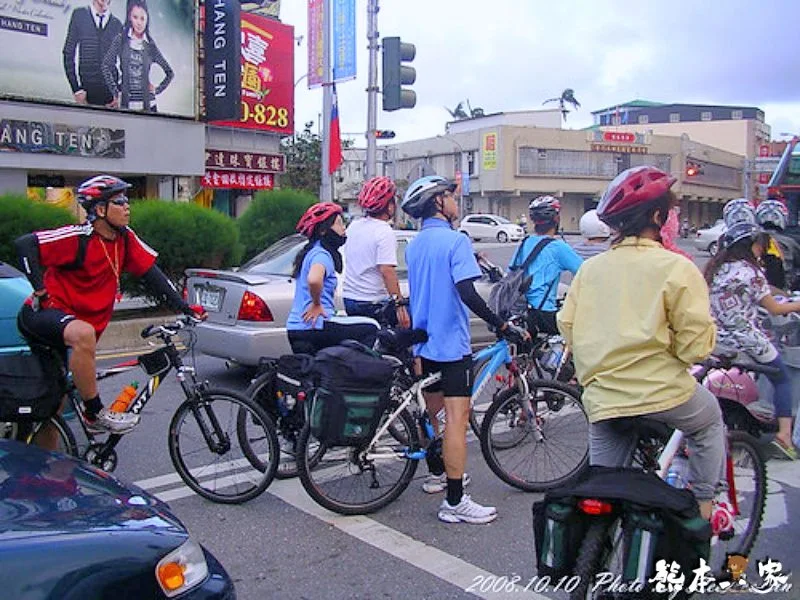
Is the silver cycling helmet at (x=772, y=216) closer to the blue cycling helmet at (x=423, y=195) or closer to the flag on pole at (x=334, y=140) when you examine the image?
the blue cycling helmet at (x=423, y=195)

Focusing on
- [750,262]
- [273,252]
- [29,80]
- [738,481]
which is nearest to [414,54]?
[273,252]

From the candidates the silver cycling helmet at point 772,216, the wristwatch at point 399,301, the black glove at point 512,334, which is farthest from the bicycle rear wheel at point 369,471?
the silver cycling helmet at point 772,216

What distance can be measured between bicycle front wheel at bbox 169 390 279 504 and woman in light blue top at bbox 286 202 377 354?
23.3 inches

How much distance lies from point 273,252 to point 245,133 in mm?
19582

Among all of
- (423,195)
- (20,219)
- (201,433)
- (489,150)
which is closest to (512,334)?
(423,195)

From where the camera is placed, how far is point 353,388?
14.7 ft

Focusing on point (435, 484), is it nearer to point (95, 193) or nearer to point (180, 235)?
point (95, 193)

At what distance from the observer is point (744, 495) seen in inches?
151

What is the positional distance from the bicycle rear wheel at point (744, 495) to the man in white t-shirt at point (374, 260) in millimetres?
2425

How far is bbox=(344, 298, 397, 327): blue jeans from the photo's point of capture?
578cm

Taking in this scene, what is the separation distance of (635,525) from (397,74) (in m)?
9.74

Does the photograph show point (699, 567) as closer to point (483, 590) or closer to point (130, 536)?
point (483, 590)

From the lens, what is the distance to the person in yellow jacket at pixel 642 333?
3014 mm

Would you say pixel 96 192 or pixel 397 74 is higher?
pixel 397 74
